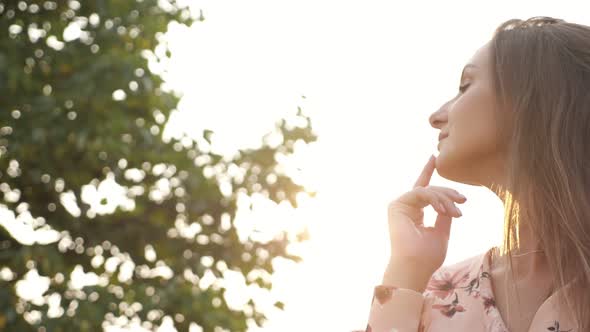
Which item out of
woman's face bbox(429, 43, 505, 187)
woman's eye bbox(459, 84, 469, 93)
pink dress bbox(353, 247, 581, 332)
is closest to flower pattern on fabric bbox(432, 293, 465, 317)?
pink dress bbox(353, 247, 581, 332)

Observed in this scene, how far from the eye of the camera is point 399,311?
2.46 m

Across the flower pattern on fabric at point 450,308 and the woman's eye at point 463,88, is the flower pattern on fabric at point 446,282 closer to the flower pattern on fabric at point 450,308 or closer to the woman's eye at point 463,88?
the flower pattern on fabric at point 450,308

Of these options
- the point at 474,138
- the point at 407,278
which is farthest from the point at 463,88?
the point at 407,278

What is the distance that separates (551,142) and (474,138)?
0.69 feet

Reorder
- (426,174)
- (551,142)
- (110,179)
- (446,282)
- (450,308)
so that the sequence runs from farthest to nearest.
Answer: (110,179) < (426,174) < (446,282) < (450,308) < (551,142)

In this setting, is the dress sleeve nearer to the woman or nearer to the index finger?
the woman

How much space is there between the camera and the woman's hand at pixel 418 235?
2.52m

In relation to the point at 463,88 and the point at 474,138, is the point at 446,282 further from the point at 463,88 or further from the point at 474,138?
the point at 463,88

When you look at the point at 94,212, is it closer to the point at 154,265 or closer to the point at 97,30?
the point at 154,265

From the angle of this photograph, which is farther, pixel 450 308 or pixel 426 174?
pixel 426 174

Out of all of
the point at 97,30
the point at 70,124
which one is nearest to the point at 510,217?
the point at 70,124

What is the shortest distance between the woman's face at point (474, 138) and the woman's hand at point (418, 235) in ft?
0.29

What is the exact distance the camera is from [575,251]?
2.31 m

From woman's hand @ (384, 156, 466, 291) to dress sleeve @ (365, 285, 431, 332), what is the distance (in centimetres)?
4
